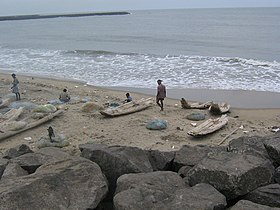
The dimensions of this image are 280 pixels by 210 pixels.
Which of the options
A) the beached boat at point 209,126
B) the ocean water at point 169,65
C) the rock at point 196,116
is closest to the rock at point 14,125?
the beached boat at point 209,126

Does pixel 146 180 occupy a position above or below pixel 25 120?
above

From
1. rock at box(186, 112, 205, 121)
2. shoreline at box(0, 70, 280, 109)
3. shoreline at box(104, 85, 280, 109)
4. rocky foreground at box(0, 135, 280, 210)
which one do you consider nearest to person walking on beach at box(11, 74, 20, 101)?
shoreline at box(0, 70, 280, 109)

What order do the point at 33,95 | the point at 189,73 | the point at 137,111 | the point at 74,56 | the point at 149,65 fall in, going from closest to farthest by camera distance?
the point at 137,111 < the point at 33,95 < the point at 189,73 < the point at 149,65 < the point at 74,56

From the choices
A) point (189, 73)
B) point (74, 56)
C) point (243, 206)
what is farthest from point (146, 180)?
point (74, 56)

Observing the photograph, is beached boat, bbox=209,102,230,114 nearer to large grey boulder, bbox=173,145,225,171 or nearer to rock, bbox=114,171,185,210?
large grey boulder, bbox=173,145,225,171

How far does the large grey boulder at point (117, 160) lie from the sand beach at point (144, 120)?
280 cm

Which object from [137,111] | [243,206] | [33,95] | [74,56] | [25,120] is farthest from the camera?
[74,56]

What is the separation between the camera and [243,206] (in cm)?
473

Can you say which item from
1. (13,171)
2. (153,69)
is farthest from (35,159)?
(153,69)

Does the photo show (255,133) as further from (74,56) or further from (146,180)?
(74,56)

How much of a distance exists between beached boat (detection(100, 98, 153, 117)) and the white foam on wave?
15.3 ft

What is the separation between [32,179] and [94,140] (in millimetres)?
5416

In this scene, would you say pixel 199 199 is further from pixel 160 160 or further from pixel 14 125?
pixel 14 125

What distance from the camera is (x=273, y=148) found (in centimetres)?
628
